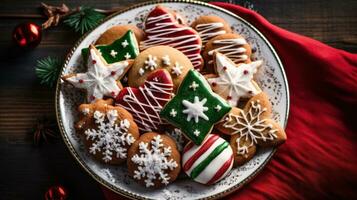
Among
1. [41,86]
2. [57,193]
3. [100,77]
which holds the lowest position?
[57,193]

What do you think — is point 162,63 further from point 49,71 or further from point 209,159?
point 49,71

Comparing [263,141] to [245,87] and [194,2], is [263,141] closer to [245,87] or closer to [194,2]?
[245,87]

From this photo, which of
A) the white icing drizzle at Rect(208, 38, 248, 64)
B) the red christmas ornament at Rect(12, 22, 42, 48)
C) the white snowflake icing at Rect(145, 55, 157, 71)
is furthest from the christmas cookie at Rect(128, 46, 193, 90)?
the red christmas ornament at Rect(12, 22, 42, 48)

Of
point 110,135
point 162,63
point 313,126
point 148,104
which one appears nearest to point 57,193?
point 110,135

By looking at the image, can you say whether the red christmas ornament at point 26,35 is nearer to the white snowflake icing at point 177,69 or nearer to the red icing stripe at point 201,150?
the white snowflake icing at point 177,69

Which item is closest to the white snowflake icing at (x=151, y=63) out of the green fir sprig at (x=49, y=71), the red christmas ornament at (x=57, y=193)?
the green fir sprig at (x=49, y=71)

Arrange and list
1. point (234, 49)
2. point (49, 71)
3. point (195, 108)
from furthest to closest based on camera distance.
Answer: point (49, 71), point (234, 49), point (195, 108)

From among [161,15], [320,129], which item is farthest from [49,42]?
[320,129]

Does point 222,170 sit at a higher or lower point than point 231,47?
lower
